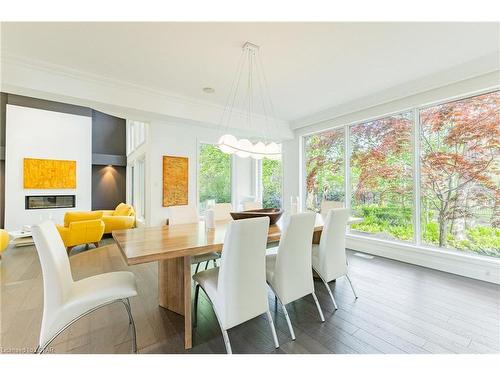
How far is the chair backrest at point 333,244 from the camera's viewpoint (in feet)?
7.24

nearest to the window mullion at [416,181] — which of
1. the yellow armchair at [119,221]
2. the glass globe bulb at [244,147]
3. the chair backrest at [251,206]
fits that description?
the chair backrest at [251,206]

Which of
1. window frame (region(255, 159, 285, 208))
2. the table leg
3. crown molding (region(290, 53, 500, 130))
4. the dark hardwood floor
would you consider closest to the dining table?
the table leg

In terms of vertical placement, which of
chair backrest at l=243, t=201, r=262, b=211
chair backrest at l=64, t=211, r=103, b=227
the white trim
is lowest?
the white trim

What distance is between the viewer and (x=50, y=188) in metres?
6.21

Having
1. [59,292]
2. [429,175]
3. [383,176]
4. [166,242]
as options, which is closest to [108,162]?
[166,242]

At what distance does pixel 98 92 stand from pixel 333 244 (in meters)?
3.60

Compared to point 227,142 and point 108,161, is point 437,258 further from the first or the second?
point 108,161

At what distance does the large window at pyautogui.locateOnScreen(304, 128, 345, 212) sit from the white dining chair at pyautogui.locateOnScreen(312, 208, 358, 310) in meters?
2.54

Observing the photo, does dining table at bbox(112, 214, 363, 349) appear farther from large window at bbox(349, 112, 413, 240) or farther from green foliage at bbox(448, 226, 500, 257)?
green foliage at bbox(448, 226, 500, 257)

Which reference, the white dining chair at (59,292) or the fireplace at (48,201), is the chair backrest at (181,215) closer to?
the white dining chair at (59,292)

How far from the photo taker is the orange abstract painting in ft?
14.4
